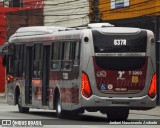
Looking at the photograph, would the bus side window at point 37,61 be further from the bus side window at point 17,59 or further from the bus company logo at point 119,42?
the bus company logo at point 119,42

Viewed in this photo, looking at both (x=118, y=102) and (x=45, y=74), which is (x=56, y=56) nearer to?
(x=45, y=74)

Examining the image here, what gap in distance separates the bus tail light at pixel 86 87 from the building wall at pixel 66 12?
24583 millimetres

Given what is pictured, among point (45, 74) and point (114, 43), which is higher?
point (114, 43)

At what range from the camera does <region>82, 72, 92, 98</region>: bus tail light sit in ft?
73.5

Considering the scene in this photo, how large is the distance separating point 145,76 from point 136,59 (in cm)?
67

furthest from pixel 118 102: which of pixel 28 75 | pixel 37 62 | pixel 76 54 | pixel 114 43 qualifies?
pixel 28 75

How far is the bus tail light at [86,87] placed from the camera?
22391 mm

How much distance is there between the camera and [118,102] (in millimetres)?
22406

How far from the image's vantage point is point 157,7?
36.3 meters

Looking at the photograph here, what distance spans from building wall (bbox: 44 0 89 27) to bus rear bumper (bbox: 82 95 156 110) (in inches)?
967

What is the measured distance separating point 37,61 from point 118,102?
561 centimetres

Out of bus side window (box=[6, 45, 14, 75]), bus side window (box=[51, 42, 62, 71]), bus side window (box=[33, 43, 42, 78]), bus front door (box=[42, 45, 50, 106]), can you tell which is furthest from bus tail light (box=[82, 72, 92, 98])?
bus side window (box=[6, 45, 14, 75])

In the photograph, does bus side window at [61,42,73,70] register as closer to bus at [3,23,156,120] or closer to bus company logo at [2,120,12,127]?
bus at [3,23,156,120]

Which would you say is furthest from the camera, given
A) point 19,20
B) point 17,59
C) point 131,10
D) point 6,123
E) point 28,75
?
point 19,20
